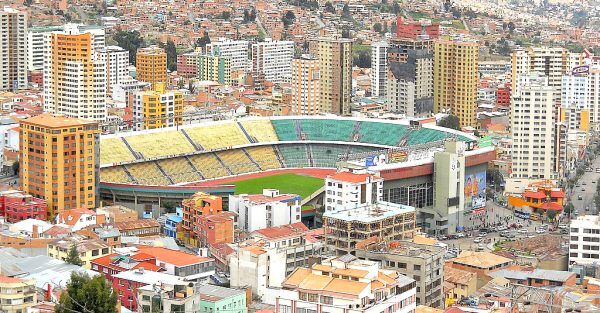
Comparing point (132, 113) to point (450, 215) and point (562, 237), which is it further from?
point (562, 237)

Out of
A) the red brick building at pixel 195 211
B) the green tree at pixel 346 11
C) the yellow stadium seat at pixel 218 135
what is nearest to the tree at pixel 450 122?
the yellow stadium seat at pixel 218 135

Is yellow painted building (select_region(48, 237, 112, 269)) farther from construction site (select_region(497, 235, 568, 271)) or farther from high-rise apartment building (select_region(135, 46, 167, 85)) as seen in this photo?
high-rise apartment building (select_region(135, 46, 167, 85))

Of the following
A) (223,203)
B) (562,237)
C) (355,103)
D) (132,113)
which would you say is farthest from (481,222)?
(355,103)

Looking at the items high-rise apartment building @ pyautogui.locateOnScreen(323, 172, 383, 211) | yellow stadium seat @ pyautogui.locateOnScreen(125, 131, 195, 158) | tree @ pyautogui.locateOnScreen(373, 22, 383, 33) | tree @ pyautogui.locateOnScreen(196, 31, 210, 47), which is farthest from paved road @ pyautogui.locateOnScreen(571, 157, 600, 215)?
tree @ pyautogui.locateOnScreen(373, 22, 383, 33)

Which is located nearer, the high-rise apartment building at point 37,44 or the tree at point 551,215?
the tree at point 551,215

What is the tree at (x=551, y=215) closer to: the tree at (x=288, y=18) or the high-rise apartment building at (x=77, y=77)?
the high-rise apartment building at (x=77, y=77)

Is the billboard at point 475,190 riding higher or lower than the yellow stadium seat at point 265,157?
lower

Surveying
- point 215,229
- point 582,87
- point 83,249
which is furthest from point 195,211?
point 582,87
